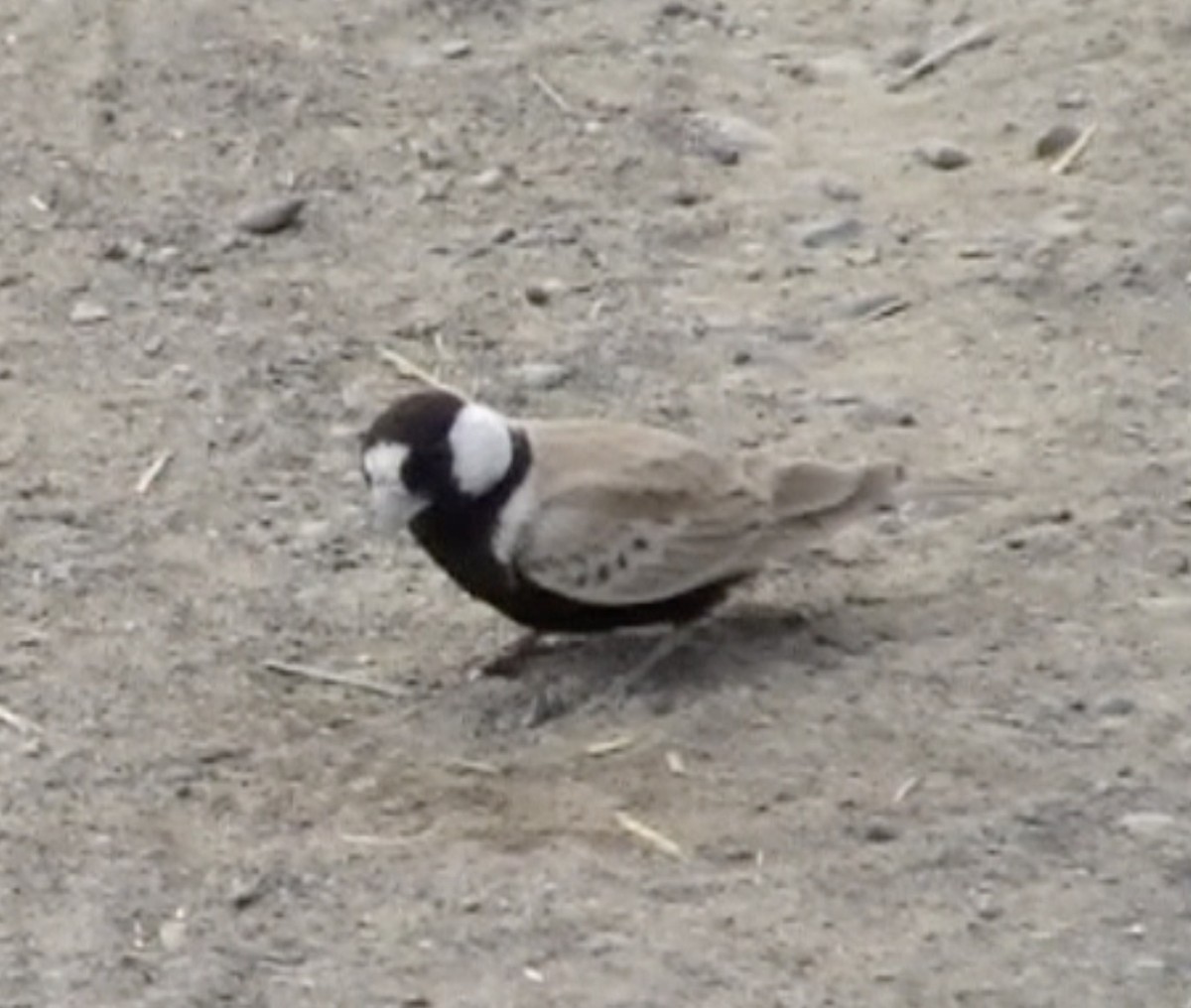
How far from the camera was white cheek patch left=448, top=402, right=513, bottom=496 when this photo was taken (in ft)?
22.2

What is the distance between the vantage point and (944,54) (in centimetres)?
926

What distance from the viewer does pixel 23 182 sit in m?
8.83

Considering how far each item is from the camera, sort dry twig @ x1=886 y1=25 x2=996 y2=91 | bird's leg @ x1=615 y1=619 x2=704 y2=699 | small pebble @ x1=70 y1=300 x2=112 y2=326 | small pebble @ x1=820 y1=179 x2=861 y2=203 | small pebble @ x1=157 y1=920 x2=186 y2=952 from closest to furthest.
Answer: small pebble @ x1=157 y1=920 x2=186 y2=952 < bird's leg @ x1=615 y1=619 x2=704 y2=699 < small pebble @ x1=70 y1=300 x2=112 y2=326 < small pebble @ x1=820 y1=179 x2=861 y2=203 < dry twig @ x1=886 y1=25 x2=996 y2=91

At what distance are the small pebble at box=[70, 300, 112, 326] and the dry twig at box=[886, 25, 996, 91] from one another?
175 cm

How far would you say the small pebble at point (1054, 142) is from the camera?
28.8ft

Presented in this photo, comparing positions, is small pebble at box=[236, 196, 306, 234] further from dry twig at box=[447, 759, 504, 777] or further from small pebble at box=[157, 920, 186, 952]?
small pebble at box=[157, 920, 186, 952]

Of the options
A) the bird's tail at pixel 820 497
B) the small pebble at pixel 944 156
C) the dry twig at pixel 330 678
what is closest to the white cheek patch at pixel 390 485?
the dry twig at pixel 330 678

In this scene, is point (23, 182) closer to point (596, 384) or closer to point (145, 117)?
point (145, 117)

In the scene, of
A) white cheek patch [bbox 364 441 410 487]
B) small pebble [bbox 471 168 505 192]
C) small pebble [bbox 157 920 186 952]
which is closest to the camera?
small pebble [bbox 157 920 186 952]

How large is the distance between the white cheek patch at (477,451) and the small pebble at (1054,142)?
2.26 m

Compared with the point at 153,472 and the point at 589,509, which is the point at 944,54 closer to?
the point at 153,472

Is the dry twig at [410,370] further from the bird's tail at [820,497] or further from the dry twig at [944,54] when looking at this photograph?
the dry twig at [944,54]

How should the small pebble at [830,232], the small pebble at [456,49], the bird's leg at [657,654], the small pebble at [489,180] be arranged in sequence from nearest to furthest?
the bird's leg at [657,654] → the small pebble at [830,232] → the small pebble at [489,180] → the small pebble at [456,49]

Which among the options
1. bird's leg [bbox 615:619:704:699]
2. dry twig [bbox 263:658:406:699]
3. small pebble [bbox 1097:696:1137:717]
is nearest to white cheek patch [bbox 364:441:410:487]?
dry twig [bbox 263:658:406:699]
